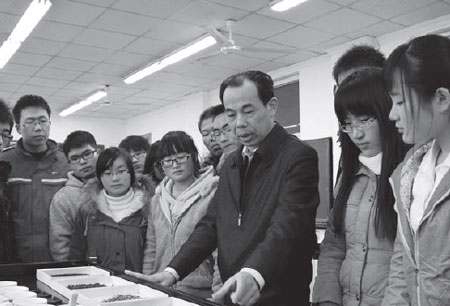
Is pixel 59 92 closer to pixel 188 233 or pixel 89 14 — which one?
pixel 89 14

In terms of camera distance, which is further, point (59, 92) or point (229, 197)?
point (59, 92)

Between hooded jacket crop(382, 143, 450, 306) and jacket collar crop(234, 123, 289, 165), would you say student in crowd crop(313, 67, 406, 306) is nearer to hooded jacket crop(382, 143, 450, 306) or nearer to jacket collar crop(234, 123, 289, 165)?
hooded jacket crop(382, 143, 450, 306)

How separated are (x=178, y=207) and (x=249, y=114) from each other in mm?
656

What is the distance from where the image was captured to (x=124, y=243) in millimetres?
2125

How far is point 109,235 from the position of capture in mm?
2127

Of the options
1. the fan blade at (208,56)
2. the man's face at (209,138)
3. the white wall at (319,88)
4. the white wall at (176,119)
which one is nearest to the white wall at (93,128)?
the white wall at (176,119)

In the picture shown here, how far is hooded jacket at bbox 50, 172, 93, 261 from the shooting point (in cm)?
233

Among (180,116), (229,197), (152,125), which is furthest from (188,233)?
(152,125)

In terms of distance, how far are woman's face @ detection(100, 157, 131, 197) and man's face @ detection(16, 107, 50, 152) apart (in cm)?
52

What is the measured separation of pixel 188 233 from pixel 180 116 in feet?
26.4

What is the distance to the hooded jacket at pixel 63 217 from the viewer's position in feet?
7.64

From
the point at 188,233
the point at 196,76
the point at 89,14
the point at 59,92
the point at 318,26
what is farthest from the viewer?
the point at 59,92

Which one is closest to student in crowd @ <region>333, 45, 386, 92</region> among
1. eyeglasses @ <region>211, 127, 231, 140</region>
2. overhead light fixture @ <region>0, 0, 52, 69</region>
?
eyeglasses @ <region>211, 127, 231, 140</region>

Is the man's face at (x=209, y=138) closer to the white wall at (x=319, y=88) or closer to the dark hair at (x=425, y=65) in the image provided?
the dark hair at (x=425, y=65)
